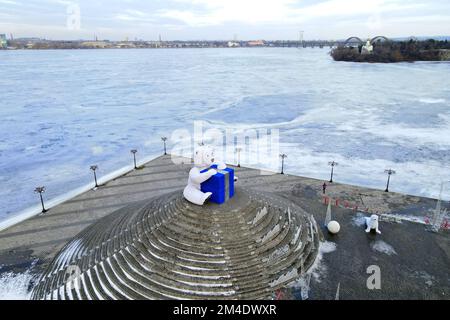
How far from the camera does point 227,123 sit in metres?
41.0

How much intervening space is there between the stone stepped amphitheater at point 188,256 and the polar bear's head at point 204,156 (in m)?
1.86

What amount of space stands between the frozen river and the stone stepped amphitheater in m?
9.40

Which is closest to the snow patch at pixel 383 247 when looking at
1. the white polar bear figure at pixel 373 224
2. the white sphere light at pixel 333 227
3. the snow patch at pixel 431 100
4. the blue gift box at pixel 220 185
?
the white polar bear figure at pixel 373 224

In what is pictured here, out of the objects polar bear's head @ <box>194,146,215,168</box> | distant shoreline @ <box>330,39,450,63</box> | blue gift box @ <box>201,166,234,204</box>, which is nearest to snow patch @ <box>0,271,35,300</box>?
blue gift box @ <box>201,166,234,204</box>

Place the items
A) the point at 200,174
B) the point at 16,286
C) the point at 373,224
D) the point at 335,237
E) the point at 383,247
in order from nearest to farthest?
the point at 16,286 → the point at 200,174 → the point at 383,247 → the point at 335,237 → the point at 373,224

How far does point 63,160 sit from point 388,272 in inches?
1006

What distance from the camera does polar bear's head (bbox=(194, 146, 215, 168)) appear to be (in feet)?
47.7

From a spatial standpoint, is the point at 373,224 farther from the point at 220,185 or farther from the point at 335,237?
the point at 220,185

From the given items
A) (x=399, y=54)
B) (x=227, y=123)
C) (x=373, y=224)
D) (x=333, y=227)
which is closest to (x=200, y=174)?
(x=333, y=227)

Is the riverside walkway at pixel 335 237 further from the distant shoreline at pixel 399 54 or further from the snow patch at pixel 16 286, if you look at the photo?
the distant shoreline at pixel 399 54

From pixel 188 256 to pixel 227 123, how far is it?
29.2 meters

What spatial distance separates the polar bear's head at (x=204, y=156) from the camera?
573 inches
